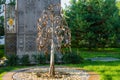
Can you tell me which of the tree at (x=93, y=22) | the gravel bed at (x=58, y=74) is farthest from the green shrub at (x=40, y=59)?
the tree at (x=93, y=22)

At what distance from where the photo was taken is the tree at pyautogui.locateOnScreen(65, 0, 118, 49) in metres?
23.5

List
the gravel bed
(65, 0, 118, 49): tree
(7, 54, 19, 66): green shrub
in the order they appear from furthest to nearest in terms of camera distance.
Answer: (65, 0, 118, 49): tree
(7, 54, 19, 66): green shrub
the gravel bed

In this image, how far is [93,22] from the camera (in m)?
23.7

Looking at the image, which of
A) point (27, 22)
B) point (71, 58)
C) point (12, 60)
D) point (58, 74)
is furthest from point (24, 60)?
point (58, 74)

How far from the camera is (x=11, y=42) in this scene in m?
16.3

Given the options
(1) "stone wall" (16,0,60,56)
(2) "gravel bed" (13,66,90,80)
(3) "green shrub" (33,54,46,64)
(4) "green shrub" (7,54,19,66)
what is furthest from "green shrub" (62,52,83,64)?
(1) "stone wall" (16,0,60,56)

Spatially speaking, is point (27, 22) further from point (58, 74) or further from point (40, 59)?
point (58, 74)

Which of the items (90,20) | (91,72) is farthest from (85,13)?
(91,72)

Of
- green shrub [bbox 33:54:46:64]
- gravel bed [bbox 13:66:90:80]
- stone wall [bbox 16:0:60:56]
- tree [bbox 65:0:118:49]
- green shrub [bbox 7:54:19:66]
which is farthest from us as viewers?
tree [bbox 65:0:118:49]

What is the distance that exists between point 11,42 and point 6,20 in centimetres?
142

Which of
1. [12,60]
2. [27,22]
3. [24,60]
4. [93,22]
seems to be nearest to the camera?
[12,60]

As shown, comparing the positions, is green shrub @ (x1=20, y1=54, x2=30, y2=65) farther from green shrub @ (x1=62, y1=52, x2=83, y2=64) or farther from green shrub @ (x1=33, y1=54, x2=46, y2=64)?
green shrub @ (x1=62, y1=52, x2=83, y2=64)

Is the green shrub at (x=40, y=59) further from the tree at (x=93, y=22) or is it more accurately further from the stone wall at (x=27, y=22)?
the tree at (x=93, y=22)

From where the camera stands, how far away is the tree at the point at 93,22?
2347 centimetres
